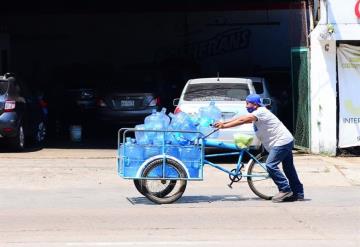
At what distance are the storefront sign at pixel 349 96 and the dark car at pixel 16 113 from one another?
689cm

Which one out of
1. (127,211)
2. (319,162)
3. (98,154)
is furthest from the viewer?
Result: (98,154)

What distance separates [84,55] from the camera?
29.7m

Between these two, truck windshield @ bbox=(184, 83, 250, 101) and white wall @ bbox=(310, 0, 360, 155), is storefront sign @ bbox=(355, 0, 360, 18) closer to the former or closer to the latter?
white wall @ bbox=(310, 0, 360, 155)

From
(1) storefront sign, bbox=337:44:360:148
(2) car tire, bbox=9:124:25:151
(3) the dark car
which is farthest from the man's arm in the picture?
(2) car tire, bbox=9:124:25:151

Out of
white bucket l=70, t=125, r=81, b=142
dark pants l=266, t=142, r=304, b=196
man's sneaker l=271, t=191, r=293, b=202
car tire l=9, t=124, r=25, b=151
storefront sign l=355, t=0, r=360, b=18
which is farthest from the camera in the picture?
white bucket l=70, t=125, r=81, b=142

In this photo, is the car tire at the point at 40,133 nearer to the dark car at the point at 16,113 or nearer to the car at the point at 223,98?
the dark car at the point at 16,113

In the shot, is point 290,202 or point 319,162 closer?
point 290,202

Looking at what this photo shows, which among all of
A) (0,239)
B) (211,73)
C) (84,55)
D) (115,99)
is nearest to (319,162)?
(115,99)

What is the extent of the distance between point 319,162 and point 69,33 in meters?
17.9

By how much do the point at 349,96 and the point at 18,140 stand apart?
7.17 metres

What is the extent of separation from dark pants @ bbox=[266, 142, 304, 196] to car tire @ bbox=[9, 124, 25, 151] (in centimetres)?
705

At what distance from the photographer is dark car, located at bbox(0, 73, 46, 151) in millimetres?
14445

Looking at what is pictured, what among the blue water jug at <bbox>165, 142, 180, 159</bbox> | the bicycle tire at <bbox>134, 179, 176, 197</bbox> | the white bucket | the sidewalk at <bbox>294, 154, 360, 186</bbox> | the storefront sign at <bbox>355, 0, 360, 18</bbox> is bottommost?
the sidewalk at <bbox>294, 154, 360, 186</bbox>

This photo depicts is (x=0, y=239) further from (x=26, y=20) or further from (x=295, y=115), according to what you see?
(x=26, y=20)
